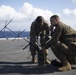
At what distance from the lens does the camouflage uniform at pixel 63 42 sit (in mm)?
10055

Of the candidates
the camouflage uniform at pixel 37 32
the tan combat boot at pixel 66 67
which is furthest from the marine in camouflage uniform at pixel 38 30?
the tan combat boot at pixel 66 67

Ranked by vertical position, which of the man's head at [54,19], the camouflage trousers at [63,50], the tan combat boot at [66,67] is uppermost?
the man's head at [54,19]

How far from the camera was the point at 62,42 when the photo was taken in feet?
34.3

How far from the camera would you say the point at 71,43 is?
33.5ft

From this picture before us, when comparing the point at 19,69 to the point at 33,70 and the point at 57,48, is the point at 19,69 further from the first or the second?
the point at 57,48

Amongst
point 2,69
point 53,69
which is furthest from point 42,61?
point 2,69

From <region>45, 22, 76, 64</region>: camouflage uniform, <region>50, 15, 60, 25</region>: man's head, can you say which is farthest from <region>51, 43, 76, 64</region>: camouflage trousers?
<region>50, 15, 60, 25</region>: man's head

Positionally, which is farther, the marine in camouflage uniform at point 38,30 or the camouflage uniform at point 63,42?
the marine in camouflage uniform at point 38,30

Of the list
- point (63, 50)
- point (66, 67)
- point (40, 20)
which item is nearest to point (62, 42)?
point (63, 50)

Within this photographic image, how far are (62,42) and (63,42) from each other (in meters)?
0.04

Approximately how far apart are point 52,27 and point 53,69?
1590 mm

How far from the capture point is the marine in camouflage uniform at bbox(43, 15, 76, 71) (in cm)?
1002

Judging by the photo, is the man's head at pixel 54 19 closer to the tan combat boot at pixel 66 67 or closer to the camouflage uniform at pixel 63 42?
the camouflage uniform at pixel 63 42

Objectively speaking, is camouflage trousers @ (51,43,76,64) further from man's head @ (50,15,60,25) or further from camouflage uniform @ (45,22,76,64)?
man's head @ (50,15,60,25)
